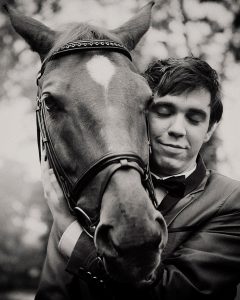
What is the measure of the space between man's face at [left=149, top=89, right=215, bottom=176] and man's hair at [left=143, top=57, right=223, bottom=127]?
0.04m

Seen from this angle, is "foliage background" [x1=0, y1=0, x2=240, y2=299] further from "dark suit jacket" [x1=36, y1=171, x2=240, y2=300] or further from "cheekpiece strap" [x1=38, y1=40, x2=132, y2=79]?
"cheekpiece strap" [x1=38, y1=40, x2=132, y2=79]

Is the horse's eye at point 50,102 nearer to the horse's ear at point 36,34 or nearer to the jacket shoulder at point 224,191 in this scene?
the horse's ear at point 36,34

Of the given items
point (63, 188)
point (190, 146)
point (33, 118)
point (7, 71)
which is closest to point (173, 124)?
point (190, 146)

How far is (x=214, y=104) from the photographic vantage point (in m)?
2.13

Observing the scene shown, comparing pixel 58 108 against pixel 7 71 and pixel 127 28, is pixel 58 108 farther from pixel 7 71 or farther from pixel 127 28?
pixel 7 71

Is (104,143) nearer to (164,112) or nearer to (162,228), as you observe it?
(162,228)

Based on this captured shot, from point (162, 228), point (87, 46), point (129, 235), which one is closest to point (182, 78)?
point (87, 46)

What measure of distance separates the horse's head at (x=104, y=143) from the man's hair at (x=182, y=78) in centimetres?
25

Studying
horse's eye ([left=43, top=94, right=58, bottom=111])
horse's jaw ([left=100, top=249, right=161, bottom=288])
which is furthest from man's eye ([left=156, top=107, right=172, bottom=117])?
horse's jaw ([left=100, top=249, right=161, bottom=288])

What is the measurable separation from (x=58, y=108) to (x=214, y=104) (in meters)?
1.00

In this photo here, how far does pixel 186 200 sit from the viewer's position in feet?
6.16

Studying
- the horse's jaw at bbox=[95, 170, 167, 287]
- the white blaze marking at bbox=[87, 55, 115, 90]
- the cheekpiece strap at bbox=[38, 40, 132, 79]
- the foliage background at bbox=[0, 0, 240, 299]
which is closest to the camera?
the horse's jaw at bbox=[95, 170, 167, 287]

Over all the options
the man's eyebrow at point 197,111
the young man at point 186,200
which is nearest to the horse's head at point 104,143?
the young man at point 186,200

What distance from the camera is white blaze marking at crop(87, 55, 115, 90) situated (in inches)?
62.5
